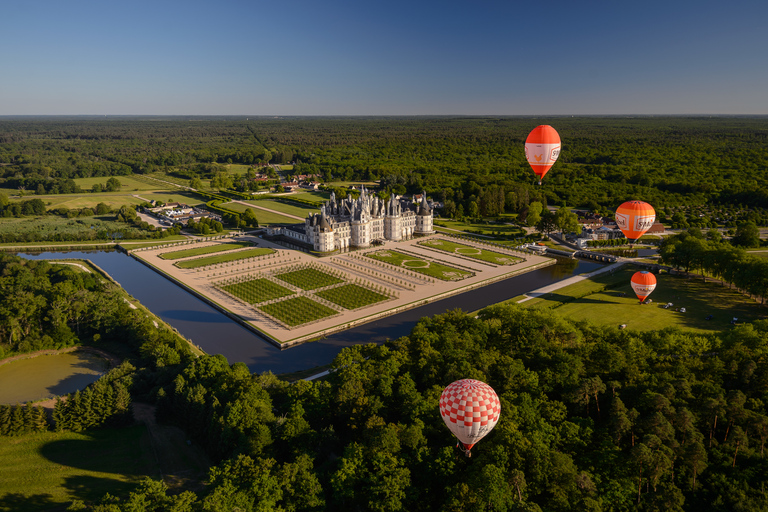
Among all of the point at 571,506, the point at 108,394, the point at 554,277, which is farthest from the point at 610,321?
the point at 108,394

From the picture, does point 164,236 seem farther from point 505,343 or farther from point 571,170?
point 571,170

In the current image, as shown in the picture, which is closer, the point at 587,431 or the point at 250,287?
the point at 587,431

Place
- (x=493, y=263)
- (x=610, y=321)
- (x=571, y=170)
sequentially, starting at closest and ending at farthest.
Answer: (x=610, y=321) → (x=493, y=263) → (x=571, y=170)

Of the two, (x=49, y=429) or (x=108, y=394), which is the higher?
(x=108, y=394)

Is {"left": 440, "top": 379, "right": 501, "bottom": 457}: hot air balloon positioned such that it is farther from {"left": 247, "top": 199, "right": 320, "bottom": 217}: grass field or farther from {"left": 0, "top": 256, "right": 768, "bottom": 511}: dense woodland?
{"left": 247, "top": 199, "right": 320, "bottom": 217}: grass field

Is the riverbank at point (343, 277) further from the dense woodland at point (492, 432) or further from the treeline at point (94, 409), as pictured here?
the treeline at point (94, 409)

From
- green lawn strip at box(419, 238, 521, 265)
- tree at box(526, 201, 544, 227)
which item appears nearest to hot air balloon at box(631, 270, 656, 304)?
green lawn strip at box(419, 238, 521, 265)
